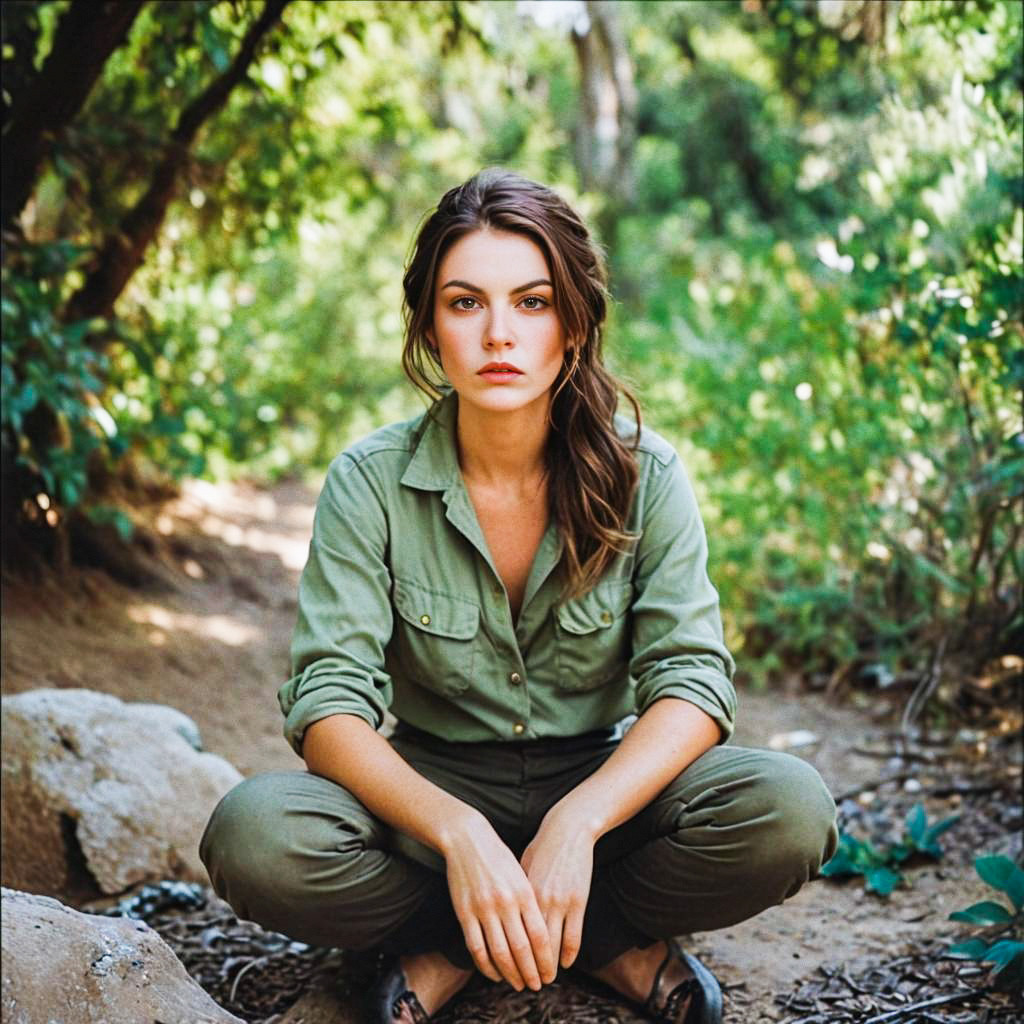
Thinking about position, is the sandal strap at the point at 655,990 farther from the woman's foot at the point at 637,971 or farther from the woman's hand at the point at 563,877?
the woman's hand at the point at 563,877

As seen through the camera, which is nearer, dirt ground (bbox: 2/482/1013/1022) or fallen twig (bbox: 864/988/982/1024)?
fallen twig (bbox: 864/988/982/1024)

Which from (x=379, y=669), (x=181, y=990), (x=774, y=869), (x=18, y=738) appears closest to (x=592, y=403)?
(x=379, y=669)

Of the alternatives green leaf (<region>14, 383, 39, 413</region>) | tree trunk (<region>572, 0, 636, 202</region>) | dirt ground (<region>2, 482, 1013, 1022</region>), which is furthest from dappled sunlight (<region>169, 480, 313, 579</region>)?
tree trunk (<region>572, 0, 636, 202</region>)

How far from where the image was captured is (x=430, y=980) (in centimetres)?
233

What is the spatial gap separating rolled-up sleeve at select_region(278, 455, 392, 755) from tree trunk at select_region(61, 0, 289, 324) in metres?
1.74

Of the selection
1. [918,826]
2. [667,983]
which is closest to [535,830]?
[667,983]

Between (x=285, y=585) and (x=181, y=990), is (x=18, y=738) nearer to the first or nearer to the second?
(x=181, y=990)

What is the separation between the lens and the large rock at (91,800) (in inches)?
115

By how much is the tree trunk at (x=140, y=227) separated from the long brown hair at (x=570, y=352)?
1.52 m

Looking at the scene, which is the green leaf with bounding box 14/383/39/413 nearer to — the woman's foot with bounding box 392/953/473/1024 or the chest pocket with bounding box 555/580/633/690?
the chest pocket with bounding box 555/580/633/690

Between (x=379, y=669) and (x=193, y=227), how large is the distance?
279 centimetres

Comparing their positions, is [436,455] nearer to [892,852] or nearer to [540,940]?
[540,940]

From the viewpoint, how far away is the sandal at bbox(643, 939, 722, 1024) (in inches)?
89.6

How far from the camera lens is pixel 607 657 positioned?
96.0 inches
